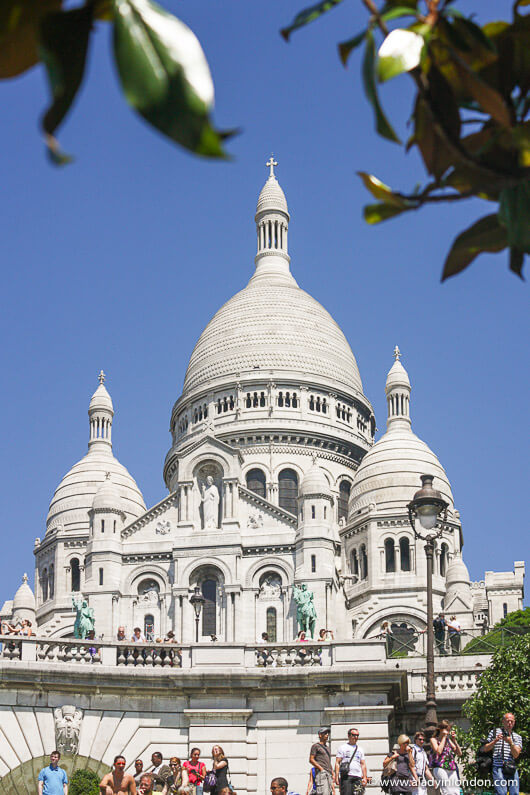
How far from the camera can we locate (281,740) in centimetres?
2412

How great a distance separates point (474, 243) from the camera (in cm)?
265

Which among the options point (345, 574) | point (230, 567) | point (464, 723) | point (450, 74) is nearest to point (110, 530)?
point (230, 567)

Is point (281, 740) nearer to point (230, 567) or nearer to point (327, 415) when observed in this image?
point (230, 567)

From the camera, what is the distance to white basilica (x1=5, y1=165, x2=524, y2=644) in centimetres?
6712

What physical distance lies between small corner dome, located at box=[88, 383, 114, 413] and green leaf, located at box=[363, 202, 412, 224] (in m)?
92.2

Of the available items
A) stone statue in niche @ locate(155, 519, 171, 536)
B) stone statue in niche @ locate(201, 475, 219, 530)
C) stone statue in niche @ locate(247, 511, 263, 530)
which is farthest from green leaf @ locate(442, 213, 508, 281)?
stone statue in niche @ locate(155, 519, 171, 536)

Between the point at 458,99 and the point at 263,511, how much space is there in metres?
67.9

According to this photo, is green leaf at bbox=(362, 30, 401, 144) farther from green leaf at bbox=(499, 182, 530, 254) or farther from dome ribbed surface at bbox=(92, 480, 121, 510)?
dome ribbed surface at bbox=(92, 480, 121, 510)

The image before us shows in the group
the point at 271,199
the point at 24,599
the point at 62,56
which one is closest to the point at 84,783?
the point at 62,56

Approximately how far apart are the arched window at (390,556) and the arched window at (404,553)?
445 mm

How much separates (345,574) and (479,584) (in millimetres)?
13145

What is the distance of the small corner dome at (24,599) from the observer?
81188mm

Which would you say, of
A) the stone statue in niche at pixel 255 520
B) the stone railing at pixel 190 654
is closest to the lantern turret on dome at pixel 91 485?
Result: the stone statue in niche at pixel 255 520

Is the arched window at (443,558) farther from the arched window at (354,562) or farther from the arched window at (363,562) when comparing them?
the arched window at (354,562)
